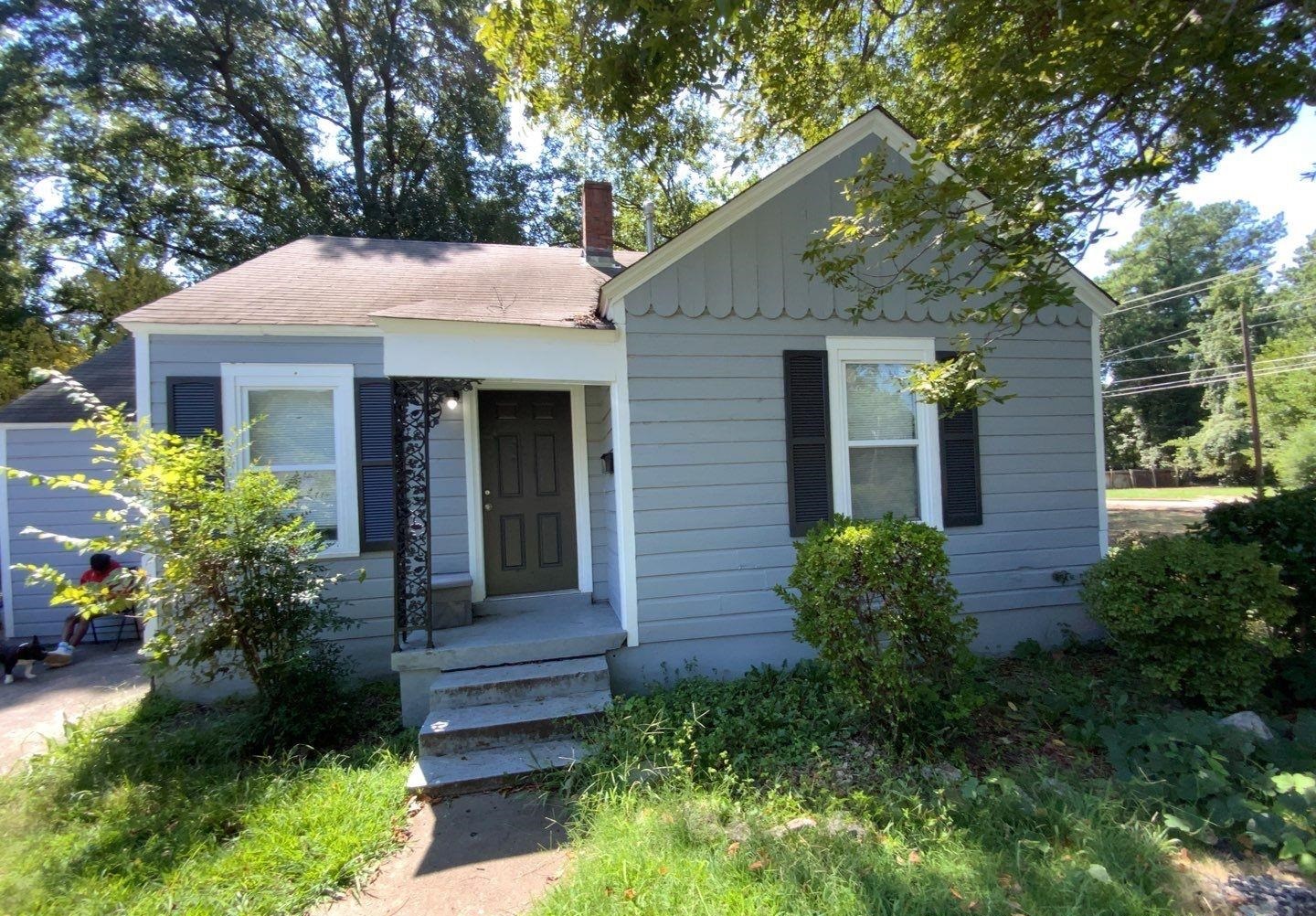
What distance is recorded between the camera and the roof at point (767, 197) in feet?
14.6

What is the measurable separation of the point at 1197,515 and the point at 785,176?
1987 cm

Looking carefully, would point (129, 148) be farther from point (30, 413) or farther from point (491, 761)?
point (491, 761)

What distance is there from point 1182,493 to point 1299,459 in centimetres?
1036

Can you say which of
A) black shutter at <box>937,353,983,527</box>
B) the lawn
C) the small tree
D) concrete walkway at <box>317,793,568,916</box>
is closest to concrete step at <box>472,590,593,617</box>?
the small tree

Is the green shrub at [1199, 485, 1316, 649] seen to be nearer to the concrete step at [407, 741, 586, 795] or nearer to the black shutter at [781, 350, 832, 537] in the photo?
the black shutter at [781, 350, 832, 537]

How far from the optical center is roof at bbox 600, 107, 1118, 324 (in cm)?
446

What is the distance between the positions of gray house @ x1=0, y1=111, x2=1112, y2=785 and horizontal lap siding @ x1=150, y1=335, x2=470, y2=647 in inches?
0.8

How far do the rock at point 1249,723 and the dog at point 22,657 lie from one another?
9499 mm

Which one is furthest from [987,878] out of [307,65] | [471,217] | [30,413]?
[307,65]

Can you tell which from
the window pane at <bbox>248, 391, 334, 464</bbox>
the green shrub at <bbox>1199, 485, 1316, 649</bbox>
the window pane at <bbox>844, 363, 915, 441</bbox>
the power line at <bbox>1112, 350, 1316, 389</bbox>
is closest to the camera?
the green shrub at <bbox>1199, 485, 1316, 649</bbox>

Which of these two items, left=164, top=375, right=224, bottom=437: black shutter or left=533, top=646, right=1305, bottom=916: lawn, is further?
left=164, top=375, right=224, bottom=437: black shutter

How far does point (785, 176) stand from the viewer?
15.5ft

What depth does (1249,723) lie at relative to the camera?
3.42 meters

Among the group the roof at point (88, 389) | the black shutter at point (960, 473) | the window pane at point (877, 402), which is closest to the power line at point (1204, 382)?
the black shutter at point (960, 473)
